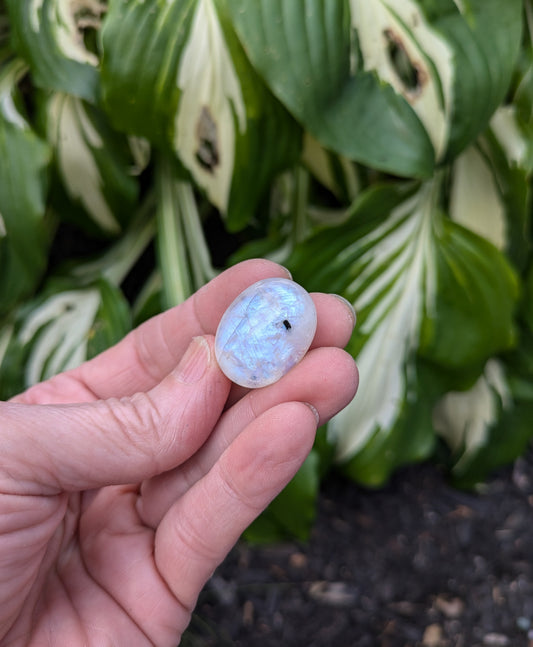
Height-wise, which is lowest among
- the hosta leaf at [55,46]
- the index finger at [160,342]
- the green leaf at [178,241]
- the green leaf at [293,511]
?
the green leaf at [293,511]

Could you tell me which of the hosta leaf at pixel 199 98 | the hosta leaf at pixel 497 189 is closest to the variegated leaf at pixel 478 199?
the hosta leaf at pixel 497 189

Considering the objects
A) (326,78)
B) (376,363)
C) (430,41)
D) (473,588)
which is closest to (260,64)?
(326,78)

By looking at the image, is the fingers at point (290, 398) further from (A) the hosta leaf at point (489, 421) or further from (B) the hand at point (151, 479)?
(A) the hosta leaf at point (489, 421)

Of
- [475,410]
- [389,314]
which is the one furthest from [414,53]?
[475,410]

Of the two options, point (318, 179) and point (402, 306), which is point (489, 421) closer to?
point (402, 306)

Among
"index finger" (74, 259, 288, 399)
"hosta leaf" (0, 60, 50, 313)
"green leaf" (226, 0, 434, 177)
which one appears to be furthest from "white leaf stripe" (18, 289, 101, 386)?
"green leaf" (226, 0, 434, 177)

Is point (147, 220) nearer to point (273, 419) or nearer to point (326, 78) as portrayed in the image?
point (326, 78)
